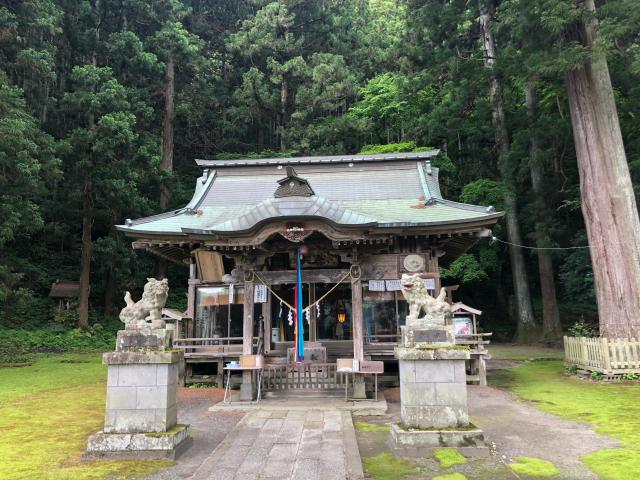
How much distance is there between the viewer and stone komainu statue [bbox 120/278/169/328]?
6.26m

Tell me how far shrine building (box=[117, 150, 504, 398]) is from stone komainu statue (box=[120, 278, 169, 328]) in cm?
294

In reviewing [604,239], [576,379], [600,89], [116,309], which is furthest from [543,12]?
[116,309]

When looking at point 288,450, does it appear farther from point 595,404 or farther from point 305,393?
point 595,404

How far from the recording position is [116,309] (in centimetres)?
2436

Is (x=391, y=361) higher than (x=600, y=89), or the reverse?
(x=600, y=89)

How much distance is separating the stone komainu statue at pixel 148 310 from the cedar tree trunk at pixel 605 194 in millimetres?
11770

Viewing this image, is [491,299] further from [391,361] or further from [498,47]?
[391,361]

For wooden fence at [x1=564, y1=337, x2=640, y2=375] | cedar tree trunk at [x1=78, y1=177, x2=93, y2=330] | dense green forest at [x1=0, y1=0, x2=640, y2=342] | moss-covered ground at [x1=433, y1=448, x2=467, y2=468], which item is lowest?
moss-covered ground at [x1=433, y1=448, x2=467, y2=468]

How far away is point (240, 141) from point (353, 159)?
1752 cm

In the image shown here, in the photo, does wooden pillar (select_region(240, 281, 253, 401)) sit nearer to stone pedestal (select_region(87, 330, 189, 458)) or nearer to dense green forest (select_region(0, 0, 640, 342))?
stone pedestal (select_region(87, 330, 189, 458))

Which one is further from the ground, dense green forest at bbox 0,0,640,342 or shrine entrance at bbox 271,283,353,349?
dense green forest at bbox 0,0,640,342

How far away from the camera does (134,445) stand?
5.63m

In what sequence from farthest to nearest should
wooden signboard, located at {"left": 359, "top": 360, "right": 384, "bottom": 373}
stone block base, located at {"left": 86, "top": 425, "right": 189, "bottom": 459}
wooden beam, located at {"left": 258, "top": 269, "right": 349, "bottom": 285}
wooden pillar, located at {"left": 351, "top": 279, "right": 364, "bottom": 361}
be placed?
wooden beam, located at {"left": 258, "top": 269, "right": 349, "bottom": 285} < wooden pillar, located at {"left": 351, "top": 279, "right": 364, "bottom": 361} < wooden signboard, located at {"left": 359, "top": 360, "right": 384, "bottom": 373} < stone block base, located at {"left": 86, "top": 425, "right": 189, "bottom": 459}

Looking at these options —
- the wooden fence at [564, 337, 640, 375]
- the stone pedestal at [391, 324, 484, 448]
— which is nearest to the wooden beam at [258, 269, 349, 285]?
the stone pedestal at [391, 324, 484, 448]
